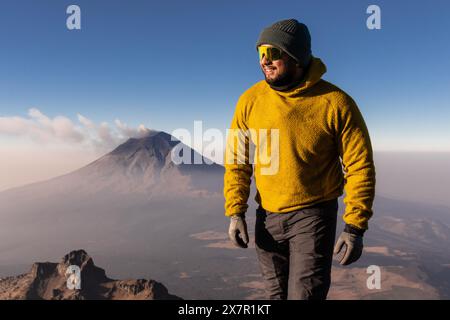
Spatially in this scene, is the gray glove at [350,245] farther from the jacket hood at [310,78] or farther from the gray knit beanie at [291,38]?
the gray knit beanie at [291,38]

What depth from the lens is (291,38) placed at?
10.4ft

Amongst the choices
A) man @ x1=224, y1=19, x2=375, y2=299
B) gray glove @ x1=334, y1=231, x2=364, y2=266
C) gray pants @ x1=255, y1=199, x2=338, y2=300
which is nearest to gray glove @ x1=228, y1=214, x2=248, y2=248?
gray pants @ x1=255, y1=199, x2=338, y2=300

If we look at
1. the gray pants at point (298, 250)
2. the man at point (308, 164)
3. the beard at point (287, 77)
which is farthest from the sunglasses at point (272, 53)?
the gray pants at point (298, 250)

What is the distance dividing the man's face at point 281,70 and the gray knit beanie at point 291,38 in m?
0.07

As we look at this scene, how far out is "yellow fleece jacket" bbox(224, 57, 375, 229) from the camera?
10.4 feet

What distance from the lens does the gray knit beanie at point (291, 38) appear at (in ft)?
10.4

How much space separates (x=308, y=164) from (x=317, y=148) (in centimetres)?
16

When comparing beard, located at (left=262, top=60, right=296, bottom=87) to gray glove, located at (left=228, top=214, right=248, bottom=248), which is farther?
gray glove, located at (left=228, top=214, right=248, bottom=248)

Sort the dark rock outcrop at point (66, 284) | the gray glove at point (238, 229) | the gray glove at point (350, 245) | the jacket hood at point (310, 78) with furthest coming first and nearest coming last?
the dark rock outcrop at point (66, 284)
the gray glove at point (238, 229)
the jacket hood at point (310, 78)
the gray glove at point (350, 245)

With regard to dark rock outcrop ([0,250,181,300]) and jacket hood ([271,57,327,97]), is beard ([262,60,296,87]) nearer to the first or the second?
jacket hood ([271,57,327,97])

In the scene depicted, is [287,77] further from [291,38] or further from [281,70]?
[291,38]

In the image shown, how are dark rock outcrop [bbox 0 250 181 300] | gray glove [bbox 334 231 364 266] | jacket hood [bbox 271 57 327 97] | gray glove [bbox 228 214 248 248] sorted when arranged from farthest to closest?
1. dark rock outcrop [bbox 0 250 181 300]
2. gray glove [bbox 228 214 248 248]
3. jacket hood [bbox 271 57 327 97]
4. gray glove [bbox 334 231 364 266]
